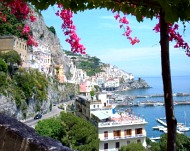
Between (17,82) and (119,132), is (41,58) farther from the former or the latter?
(119,132)

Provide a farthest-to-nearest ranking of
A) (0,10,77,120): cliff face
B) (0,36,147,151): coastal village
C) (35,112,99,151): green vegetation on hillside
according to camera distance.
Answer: (0,10,77,120): cliff face
(0,36,147,151): coastal village
(35,112,99,151): green vegetation on hillside

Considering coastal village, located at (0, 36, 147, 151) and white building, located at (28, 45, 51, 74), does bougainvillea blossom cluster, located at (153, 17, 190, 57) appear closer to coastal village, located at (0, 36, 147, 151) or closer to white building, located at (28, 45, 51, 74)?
coastal village, located at (0, 36, 147, 151)

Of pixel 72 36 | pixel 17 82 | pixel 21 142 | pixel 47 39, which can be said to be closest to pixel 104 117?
pixel 17 82

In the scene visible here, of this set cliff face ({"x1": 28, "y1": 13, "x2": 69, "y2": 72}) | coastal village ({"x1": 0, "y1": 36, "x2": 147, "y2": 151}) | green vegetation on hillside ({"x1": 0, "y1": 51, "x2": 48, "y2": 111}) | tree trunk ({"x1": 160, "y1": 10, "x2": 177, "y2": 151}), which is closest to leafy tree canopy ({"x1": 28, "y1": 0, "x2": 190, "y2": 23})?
tree trunk ({"x1": 160, "y1": 10, "x2": 177, "y2": 151})

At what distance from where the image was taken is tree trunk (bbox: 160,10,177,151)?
1877 millimetres

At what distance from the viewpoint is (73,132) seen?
23672 mm

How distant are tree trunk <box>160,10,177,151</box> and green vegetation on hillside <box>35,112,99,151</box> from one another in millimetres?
19856

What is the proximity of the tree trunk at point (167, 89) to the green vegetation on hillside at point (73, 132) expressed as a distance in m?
19.9

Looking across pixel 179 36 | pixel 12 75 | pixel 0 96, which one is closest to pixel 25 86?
pixel 12 75

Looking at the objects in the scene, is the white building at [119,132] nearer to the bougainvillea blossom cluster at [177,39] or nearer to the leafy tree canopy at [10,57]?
the leafy tree canopy at [10,57]

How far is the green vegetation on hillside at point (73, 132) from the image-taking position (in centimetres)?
2263

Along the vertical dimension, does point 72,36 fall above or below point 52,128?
above

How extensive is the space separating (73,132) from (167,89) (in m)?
22.2

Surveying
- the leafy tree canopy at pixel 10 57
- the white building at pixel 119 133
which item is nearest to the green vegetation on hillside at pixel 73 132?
the white building at pixel 119 133
